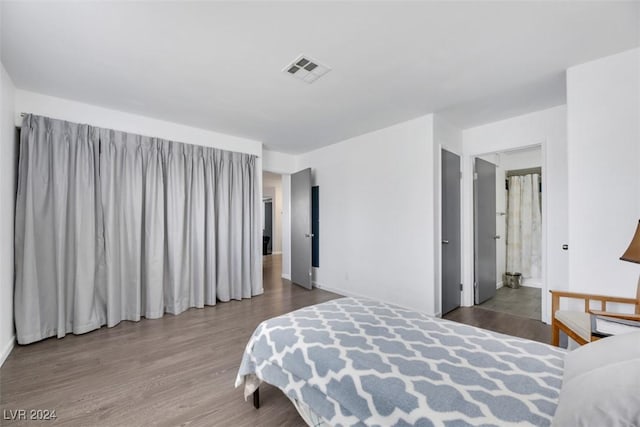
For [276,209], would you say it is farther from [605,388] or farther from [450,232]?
[605,388]

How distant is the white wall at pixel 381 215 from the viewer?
131 inches

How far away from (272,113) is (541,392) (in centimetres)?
327

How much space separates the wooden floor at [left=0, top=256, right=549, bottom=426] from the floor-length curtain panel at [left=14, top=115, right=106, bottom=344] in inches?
9.8

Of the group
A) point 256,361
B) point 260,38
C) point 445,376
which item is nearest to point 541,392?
point 445,376

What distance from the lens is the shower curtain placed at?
493cm

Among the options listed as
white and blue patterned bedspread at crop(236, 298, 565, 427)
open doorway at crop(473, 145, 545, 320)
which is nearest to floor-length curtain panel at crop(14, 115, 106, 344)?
white and blue patterned bedspread at crop(236, 298, 565, 427)

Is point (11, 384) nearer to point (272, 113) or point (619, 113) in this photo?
point (272, 113)

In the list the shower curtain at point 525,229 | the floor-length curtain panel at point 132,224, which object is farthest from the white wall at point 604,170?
the floor-length curtain panel at point 132,224

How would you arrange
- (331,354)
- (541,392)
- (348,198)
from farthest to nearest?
(348,198)
(331,354)
(541,392)

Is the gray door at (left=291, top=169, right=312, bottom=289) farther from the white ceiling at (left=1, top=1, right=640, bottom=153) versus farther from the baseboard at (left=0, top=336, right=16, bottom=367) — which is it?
the baseboard at (left=0, top=336, right=16, bottom=367)

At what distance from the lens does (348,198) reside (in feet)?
14.2

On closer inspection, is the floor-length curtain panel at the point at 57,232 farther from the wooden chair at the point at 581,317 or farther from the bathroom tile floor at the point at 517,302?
the bathroom tile floor at the point at 517,302

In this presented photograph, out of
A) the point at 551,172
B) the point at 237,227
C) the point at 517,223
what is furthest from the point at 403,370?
the point at 517,223

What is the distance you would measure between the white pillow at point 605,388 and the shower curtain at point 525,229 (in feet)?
15.2
